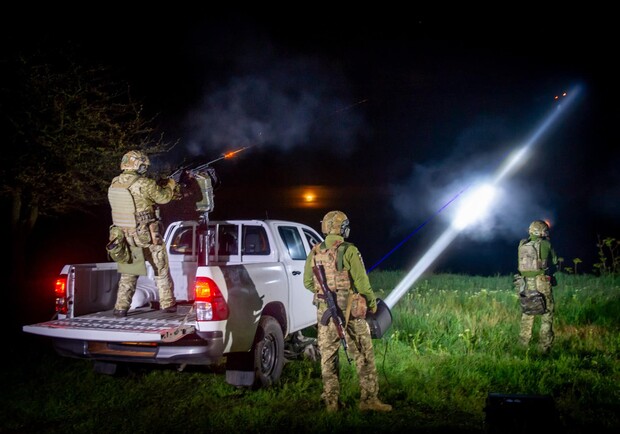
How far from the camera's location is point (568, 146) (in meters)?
32.2

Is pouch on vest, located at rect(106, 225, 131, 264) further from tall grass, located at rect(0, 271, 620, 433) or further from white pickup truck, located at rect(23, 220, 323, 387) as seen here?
tall grass, located at rect(0, 271, 620, 433)

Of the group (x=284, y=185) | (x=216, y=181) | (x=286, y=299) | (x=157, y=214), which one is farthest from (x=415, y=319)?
(x=284, y=185)

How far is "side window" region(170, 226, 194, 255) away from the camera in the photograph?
6777 mm

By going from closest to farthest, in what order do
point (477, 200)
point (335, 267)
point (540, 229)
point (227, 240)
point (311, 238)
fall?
point (335, 267)
point (227, 240)
point (540, 229)
point (311, 238)
point (477, 200)

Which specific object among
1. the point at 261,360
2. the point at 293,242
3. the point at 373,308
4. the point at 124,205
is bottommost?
the point at 261,360

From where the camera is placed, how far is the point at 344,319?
4.88m

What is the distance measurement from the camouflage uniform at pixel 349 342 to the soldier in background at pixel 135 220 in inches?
70.3

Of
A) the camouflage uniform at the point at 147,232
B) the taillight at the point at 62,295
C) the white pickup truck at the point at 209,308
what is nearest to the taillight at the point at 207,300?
the white pickup truck at the point at 209,308

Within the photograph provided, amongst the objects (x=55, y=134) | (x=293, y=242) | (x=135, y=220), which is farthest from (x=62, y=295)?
(x=55, y=134)

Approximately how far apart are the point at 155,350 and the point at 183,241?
7.74 ft

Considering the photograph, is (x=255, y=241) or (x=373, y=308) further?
(x=255, y=241)

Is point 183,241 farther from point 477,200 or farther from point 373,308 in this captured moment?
point 477,200

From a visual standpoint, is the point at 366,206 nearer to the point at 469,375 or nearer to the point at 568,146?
the point at 568,146

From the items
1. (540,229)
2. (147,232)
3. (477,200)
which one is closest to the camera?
(147,232)
